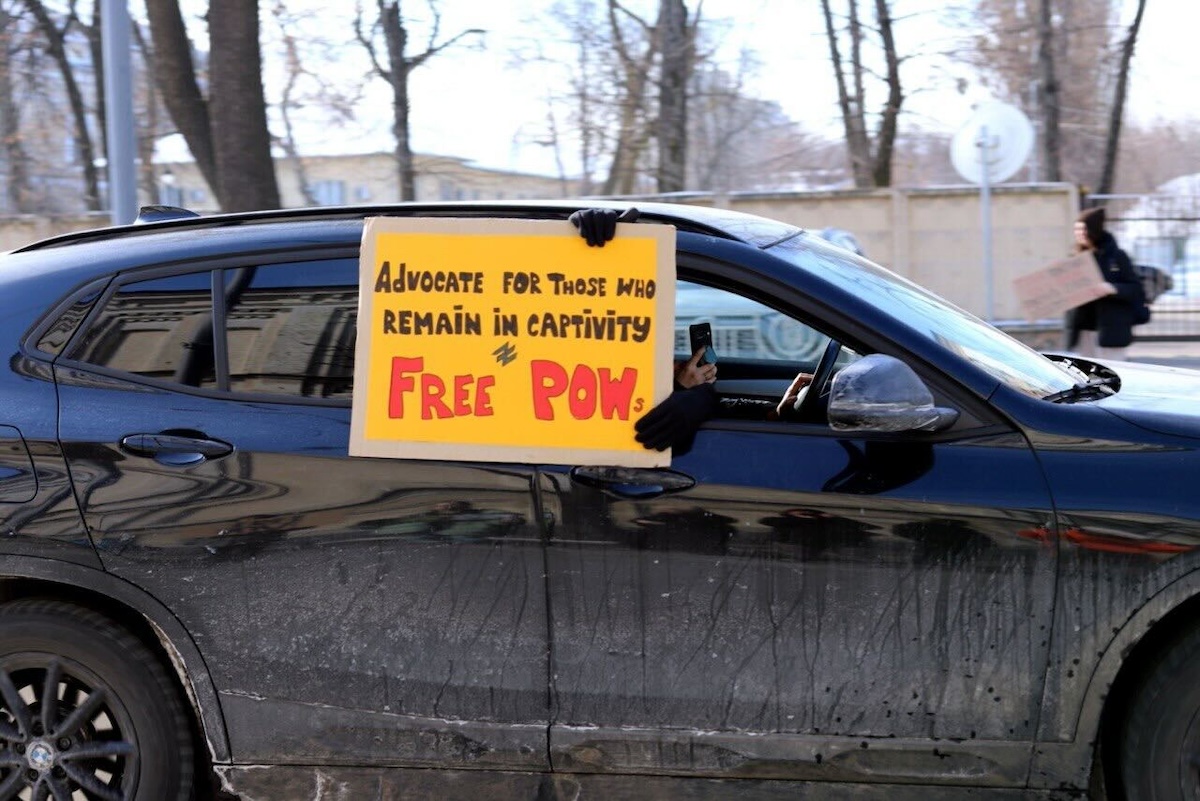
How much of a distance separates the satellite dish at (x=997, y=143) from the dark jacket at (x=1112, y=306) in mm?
5831

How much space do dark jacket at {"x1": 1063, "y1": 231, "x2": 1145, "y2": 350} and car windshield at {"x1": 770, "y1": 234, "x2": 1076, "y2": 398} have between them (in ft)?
15.0

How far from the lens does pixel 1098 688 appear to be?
9.98 feet

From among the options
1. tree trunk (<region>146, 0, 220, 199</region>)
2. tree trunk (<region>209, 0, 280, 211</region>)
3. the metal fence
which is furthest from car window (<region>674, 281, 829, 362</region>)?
the metal fence

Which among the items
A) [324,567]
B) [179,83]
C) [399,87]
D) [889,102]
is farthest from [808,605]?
[889,102]

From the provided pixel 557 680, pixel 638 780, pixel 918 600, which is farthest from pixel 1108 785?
pixel 557 680

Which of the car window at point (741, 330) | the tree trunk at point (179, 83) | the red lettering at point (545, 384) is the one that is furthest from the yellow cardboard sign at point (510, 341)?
the tree trunk at point (179, 83)

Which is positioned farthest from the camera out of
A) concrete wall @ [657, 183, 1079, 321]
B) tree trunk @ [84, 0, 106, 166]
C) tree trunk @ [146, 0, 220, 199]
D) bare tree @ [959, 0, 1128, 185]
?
tree trunk @ [84, 0, 106, 166]

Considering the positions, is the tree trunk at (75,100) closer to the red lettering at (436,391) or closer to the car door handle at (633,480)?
the red lettering at (436,391)

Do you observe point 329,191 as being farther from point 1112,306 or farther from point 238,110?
point 1112,306

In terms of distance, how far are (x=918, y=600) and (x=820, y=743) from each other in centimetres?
42

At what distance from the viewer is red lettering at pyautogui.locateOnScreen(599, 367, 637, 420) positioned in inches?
127

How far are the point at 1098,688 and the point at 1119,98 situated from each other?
22545 mm

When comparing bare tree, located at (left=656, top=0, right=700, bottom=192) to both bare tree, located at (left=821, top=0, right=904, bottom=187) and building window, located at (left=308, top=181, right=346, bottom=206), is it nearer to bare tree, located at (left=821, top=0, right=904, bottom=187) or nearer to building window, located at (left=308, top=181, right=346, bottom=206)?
bare tree, located at (left=821, top=0, right=904, bottom=187)

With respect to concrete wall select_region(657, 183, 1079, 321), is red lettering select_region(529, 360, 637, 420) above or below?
below
